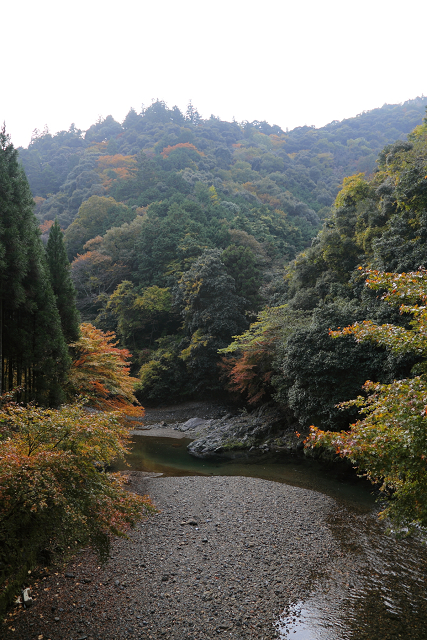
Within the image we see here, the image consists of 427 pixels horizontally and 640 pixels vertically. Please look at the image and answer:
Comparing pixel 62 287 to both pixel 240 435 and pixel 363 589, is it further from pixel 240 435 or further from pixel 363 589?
pixel 363 589

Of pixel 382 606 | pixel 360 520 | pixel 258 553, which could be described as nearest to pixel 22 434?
pixel 258 553

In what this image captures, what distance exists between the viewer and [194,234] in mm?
34031

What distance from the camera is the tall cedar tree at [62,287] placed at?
41.4 ft

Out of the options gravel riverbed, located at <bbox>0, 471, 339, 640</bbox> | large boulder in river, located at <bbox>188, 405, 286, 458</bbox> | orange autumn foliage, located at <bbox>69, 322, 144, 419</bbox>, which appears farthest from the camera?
large boulder in river, located at <bbox>188, 405, 286, 458</bbox>

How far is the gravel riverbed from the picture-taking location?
449 cm

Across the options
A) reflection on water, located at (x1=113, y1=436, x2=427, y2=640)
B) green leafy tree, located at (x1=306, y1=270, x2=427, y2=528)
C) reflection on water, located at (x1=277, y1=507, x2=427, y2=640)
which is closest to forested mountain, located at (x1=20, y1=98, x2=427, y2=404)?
reflection on water, located at (x1=113, y1=436, x2=427, y2=640)

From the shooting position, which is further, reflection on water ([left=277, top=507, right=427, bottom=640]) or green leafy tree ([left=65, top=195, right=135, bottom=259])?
green leafy tree ([left=65, top=195, right=135, bottom=259])

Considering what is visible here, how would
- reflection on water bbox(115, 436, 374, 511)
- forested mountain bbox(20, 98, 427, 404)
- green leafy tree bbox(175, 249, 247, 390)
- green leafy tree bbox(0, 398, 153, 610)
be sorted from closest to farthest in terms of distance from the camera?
green leafy tree bbox(0, 398, 153, 610)
reflection on water bbox(115, 436, 374, 511)
forested mountain bbox(20, 98, 427, 404)
green leafy tree bbox(175, 249, 247, 390)

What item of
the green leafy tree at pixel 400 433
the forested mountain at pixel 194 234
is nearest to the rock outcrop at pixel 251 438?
the forested mountain at pixel 194 234

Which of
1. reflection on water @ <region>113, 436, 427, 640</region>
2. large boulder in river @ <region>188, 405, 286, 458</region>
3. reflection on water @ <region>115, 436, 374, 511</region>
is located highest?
reflection on water @ <region>113, 436, 427, 640</region>

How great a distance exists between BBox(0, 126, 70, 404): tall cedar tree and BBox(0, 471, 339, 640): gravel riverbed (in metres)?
5.06

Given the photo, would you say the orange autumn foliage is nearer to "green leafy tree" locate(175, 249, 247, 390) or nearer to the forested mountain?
the forested mountain

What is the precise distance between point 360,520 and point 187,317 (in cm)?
2131

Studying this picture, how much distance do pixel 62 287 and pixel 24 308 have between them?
3100 mm
